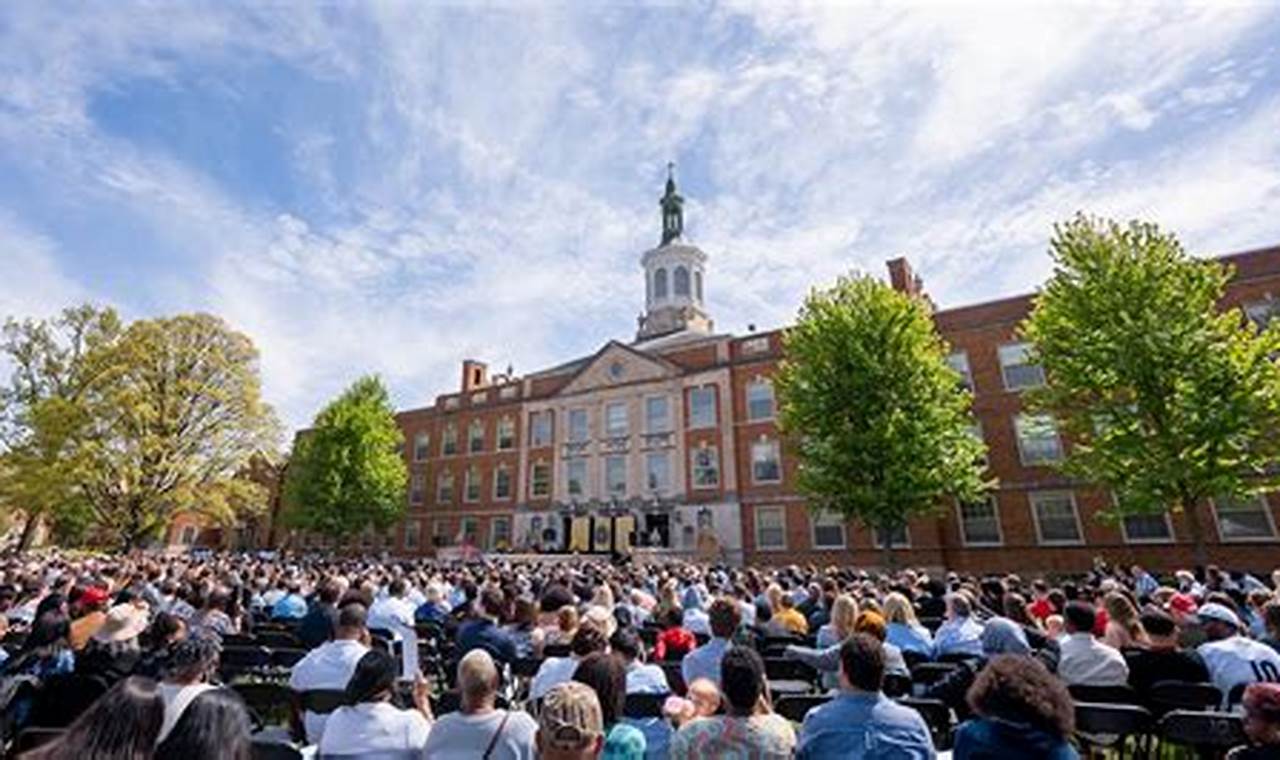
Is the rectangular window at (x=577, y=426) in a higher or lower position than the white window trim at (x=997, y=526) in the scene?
higher

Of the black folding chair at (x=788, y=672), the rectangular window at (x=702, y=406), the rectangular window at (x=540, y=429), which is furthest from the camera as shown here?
the rectangular window at (x=540, y=429)

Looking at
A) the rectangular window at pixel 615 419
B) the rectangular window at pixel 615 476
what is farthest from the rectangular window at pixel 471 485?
the rectangular window at pixel 615 419

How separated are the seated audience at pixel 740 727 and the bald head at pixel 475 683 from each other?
106 centimetres

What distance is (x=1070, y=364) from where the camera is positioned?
18922mm

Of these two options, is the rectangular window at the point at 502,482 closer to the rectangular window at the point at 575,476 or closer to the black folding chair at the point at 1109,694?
the rectangular window at the point at 575,476

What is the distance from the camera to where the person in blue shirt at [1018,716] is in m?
2.86

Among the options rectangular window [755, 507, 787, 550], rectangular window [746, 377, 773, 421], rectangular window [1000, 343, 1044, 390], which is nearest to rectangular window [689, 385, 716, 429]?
rectangular window [746, 377, 773, 421]

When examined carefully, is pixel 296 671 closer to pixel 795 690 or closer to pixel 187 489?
pixel 795 690

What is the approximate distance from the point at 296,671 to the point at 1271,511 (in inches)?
1128

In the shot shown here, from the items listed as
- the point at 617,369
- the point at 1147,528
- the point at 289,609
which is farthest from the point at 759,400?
the point at 289,609

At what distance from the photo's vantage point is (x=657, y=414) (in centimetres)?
3634

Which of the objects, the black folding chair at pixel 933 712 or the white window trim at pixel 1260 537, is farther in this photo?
the white window trim at pixel 1260 537

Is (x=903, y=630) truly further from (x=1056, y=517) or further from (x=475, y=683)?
(x=1056, y=517)

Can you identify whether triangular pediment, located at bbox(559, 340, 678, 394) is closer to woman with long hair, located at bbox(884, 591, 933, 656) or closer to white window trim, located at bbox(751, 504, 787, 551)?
white window trim, located at bbox(751, 504, 787, 551)
